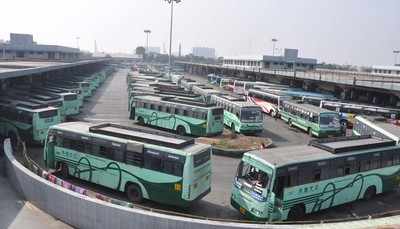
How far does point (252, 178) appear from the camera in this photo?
15898 mm

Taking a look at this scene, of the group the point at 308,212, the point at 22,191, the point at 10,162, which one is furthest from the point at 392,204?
the point at 10,162

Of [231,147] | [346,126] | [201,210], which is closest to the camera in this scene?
[201,210]

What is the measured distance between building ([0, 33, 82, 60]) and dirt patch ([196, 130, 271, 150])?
194 feet

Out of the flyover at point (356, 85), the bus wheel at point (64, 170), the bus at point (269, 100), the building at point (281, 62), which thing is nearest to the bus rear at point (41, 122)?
the bus wheel at point (64, 170)

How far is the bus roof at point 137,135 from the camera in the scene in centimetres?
1694

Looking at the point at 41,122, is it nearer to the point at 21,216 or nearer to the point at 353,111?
the point at 21,216

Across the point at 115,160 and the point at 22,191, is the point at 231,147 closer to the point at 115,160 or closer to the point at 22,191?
the point at 115,160

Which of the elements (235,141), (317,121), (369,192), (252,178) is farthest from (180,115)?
(369,192)

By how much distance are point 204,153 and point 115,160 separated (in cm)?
433

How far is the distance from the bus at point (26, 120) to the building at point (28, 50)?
52113mm

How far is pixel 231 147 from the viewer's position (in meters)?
27.3

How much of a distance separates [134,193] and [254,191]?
5.73m

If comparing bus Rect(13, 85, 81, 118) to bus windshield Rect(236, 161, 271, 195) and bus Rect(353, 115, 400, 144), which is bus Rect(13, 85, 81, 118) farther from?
bus Rect(353, 115, 400, 144)

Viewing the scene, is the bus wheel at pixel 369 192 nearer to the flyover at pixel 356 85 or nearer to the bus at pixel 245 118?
the bus at pixel 245 118
